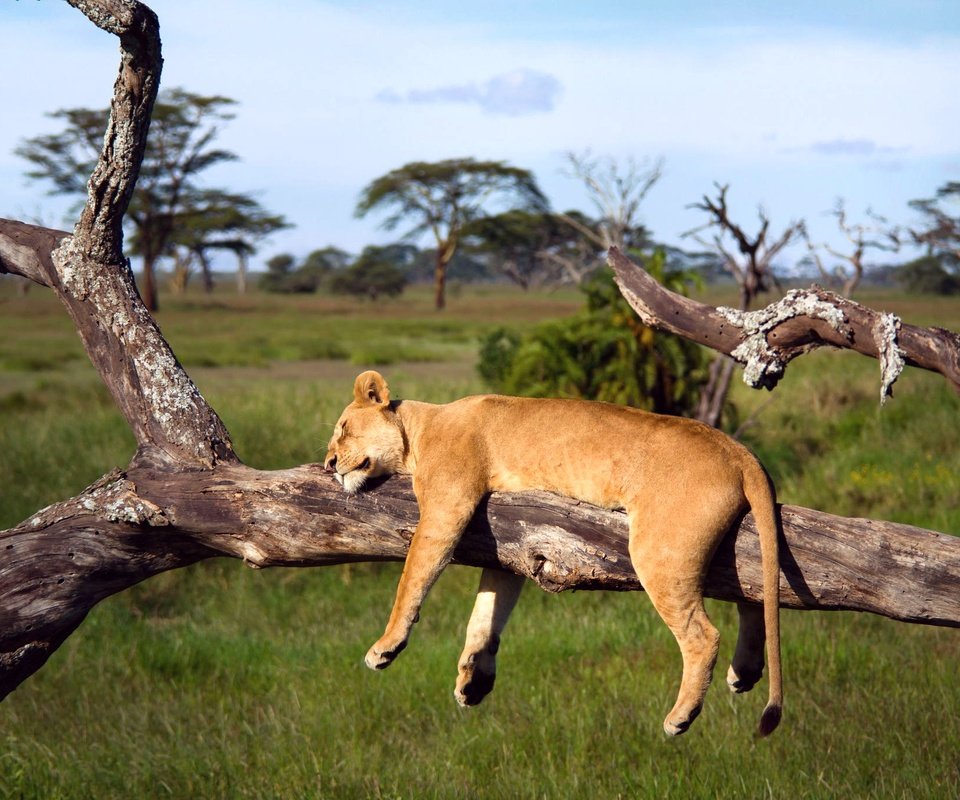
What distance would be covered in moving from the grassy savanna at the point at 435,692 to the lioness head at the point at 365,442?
2.17 metres

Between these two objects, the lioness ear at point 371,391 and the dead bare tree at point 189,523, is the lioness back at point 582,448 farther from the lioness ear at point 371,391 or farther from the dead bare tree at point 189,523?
the lioness ear at point 371,391

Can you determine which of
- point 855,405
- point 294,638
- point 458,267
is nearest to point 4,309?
point 855,405

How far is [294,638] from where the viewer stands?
978 cm

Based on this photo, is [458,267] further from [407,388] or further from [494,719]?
[494,719]

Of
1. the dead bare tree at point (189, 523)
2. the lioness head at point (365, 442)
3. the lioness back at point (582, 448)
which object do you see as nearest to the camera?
the lioness back at point (582, 448)

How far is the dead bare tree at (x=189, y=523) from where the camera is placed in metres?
4.09

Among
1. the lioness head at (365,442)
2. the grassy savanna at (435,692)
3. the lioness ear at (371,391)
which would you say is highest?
the lioness ear at (371,391)

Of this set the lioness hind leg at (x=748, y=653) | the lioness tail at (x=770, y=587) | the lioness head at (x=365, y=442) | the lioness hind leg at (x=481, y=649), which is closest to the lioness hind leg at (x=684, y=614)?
the lioness tail at (x=770, y=587)

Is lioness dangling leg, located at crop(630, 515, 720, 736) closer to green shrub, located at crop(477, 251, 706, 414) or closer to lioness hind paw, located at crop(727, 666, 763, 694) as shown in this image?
lioness hind paw, located at crop(727, 666, 763, 694)

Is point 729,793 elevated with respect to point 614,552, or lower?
lower

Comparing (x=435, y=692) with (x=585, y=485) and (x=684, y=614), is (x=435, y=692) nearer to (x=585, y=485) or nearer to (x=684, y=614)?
(x=585, y=485)

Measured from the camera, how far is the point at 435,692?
7.82m

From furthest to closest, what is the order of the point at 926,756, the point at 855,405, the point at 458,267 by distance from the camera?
the point at 458,267 < the point at 855,405 < the point at 926,756

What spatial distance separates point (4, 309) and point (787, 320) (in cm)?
4441
